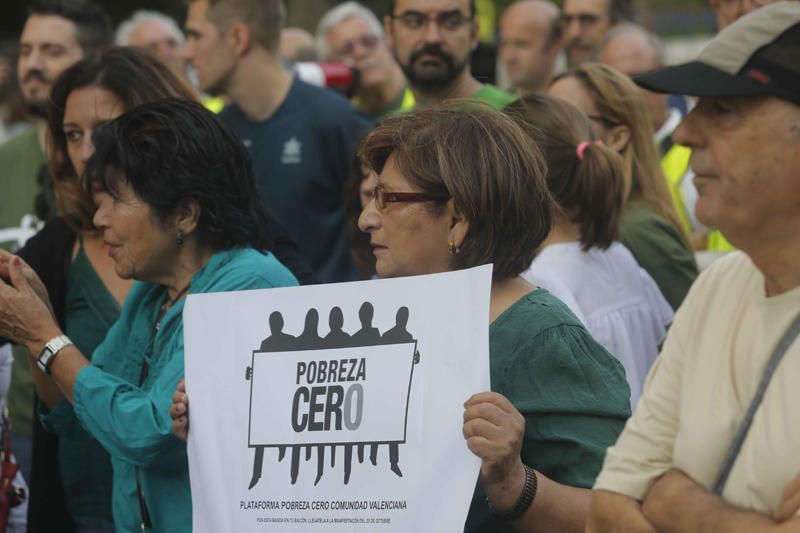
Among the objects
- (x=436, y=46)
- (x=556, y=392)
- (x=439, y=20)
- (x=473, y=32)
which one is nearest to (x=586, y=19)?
(x=473, y=32)

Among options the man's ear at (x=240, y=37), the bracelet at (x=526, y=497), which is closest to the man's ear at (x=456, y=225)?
the bracelet at (x=526, y=497)

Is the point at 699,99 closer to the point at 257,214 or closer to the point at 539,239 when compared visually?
the point at 539,239

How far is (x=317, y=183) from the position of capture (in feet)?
22.6

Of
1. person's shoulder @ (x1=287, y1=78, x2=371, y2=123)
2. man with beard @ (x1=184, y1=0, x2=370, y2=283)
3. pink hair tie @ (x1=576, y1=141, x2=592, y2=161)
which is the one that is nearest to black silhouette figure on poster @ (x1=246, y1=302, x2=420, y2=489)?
pink hair tie @ (x1=576, y1=141, x2=592, y2=161)

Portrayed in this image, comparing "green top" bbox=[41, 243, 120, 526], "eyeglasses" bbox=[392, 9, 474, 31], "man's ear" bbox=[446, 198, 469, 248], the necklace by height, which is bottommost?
"green top" bbox=[41, 243, 120, 526]

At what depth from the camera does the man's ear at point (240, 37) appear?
741 centimetres

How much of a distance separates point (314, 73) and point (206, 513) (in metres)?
5.64

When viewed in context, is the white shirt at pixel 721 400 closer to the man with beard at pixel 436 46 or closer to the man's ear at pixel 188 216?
the man's ear at pixel 188 216

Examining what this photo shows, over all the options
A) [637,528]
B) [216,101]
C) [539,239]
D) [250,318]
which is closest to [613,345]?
[539,239]

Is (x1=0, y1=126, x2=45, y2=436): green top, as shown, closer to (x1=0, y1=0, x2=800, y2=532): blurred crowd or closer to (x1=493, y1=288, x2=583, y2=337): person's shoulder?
(x1=0, y1=0, x2=800, y2=532): blurred crowd

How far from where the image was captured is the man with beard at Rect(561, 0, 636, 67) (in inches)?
352

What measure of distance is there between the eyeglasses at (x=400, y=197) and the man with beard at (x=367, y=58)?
5106mm

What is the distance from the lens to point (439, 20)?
23.2ft

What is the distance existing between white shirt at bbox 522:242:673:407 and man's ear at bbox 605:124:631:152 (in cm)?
93
